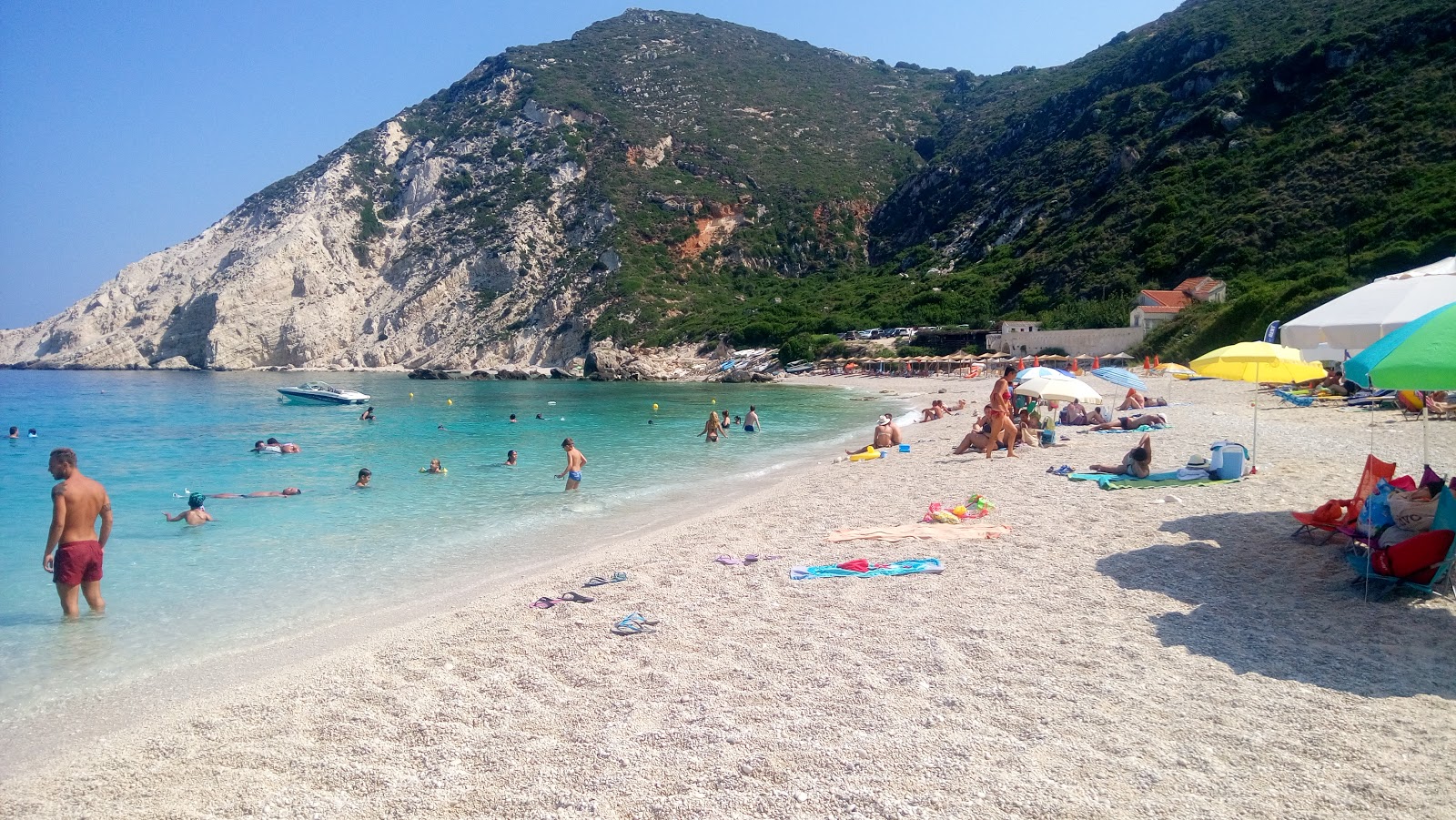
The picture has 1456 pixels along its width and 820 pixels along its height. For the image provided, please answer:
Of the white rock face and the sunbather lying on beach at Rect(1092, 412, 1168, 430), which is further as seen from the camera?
the white rock face

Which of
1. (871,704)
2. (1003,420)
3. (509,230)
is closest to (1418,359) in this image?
(871,704)

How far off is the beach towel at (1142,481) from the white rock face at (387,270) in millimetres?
58903

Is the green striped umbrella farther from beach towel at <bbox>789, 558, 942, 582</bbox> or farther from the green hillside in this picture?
the green hillside

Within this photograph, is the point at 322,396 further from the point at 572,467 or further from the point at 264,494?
the point at 572,467

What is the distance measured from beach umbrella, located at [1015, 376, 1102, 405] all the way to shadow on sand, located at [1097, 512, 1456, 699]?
6.25 meters

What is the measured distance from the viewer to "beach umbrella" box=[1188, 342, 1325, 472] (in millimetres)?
9594

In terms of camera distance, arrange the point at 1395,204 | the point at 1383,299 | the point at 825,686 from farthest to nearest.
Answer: the point at 1395,204, the point at 1383,299, the point at 825,686

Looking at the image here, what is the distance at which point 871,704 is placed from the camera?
423cm

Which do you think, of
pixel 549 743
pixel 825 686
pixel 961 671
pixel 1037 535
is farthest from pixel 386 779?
pixel 1037 535

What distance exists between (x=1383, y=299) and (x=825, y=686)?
→ 17.3ft

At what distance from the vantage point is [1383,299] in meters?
6.18

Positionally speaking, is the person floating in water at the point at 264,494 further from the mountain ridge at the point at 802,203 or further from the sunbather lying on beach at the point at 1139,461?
the mountain ridge at the point at 802,203

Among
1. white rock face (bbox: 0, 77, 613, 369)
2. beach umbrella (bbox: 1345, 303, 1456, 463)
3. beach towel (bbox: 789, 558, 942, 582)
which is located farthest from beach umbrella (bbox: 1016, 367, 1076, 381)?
white rock face (bbox: 0, 77, 613, 369)

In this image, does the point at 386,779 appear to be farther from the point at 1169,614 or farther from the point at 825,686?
the point at 1169,614
